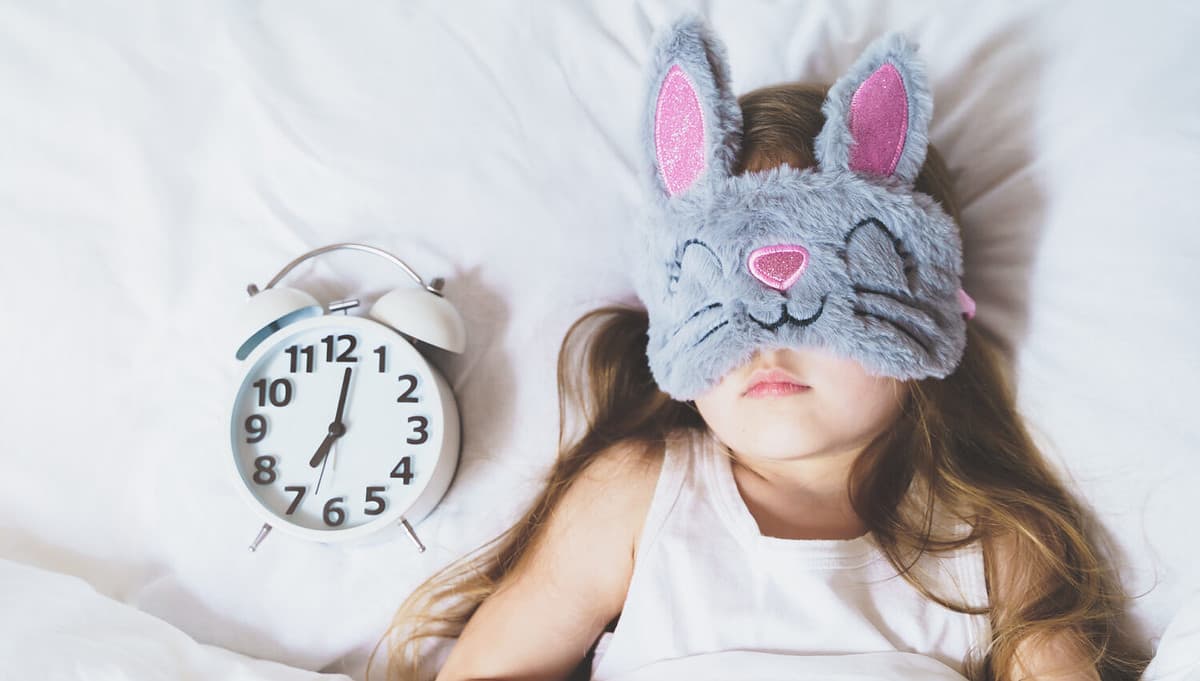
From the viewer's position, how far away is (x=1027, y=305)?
103 cm

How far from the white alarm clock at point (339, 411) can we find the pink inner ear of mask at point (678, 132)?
0.94ft

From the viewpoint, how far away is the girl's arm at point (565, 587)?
3.41ft

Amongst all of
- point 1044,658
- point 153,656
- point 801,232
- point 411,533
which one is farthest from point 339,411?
point 1044,658

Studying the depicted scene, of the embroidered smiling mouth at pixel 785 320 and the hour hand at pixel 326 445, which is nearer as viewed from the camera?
the embroidered smiling mouth at pixel 785 320

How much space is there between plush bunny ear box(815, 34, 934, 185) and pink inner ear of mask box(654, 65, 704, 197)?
12cm

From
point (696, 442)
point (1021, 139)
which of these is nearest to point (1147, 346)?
point (1021, 139)

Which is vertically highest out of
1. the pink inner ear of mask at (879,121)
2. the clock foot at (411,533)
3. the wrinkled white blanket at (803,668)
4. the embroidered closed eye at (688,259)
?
the pink inner ear of mask at (879,121)

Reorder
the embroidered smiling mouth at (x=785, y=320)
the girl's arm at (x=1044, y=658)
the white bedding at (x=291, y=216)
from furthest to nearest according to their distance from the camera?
the white bedding at (x=291, y=216)
the girl's arm at (x=1044, y=658)
the embroidered smiling mouth at (x=785, y=320)

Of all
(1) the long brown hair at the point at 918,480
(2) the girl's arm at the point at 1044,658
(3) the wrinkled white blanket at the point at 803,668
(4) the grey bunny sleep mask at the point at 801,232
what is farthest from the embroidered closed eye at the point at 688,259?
(2) the girl's arm at the point at 1044,658

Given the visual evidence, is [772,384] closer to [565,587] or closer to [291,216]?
[565,587]

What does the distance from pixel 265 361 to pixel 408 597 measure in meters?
0.31

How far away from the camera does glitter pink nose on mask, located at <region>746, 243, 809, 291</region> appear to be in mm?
863

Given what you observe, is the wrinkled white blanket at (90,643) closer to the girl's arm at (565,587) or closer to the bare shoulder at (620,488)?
the girl's arm at (565,587)

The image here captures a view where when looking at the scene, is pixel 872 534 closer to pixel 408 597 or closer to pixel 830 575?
pixel 830 575
